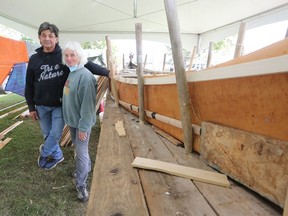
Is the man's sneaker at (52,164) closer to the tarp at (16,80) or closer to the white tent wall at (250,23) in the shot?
the tarp at (16,80)

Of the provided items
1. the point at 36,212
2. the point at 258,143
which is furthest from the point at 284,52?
the point at 36,212

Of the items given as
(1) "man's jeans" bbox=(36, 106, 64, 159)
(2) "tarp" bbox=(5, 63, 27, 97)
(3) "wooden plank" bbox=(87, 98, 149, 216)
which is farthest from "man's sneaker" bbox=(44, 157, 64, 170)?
(2) "tarp" bbox=(5, 63, 27, 97)

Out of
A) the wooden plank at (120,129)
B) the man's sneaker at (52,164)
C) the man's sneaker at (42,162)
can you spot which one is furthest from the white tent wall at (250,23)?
the man's sneaker at (42,162)

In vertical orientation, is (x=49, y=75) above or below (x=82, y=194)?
above

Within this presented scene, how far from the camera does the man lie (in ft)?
7.37

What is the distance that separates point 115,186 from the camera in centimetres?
119

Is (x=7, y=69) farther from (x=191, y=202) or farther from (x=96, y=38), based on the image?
(x=191, y=202)

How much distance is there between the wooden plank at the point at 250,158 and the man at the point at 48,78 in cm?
151

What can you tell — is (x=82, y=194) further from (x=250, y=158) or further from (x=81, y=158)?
(x=250, y=158)

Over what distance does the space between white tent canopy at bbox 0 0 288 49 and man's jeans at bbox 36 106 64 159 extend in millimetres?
4703

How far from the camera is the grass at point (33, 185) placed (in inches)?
82.2

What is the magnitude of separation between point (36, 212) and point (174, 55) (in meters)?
1.90

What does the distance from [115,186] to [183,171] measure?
0.43 meters

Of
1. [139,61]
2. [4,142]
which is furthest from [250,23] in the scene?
[4,142]
